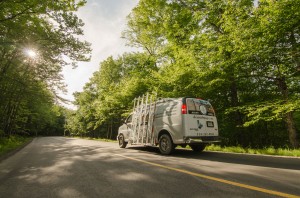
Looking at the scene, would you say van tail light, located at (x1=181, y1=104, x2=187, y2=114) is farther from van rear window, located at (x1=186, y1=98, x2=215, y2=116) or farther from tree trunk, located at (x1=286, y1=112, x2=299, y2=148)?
tree trunk, located at (x1=286, y1=112, x2=299, y2=148)

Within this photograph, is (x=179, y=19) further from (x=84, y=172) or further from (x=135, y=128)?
(x=84, y=172)

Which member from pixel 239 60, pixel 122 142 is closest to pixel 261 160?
pixel 239 60

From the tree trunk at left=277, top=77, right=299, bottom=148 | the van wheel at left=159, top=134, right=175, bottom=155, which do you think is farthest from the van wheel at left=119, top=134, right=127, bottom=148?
the tree trunk at left=277, top=77, right=299, bottom=148

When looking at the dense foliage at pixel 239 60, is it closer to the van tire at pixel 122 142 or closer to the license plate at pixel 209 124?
the license plate at pixel 209 124

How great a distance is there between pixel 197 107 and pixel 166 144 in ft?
6.43

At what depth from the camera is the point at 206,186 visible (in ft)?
11.5

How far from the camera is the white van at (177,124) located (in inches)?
290

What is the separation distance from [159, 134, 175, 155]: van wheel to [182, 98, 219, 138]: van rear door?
3.10 ft

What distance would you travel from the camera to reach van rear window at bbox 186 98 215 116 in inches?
299

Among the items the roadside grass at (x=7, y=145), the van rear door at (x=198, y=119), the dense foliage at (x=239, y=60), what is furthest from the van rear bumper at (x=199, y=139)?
the roadside grass at (x=7, y=145)

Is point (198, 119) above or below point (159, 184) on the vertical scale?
above

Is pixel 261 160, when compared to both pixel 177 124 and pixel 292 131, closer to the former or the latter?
pixel 177 124

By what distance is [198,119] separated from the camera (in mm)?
7625

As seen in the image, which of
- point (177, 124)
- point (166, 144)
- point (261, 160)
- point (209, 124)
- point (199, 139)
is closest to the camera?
point (261, 160)
